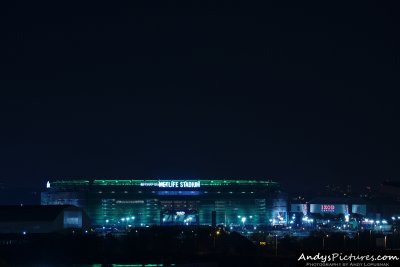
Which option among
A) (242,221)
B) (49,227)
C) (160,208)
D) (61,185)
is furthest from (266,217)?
(49,227)

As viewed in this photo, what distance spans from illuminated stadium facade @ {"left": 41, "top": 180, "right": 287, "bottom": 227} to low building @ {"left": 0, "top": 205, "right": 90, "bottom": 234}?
119 feet

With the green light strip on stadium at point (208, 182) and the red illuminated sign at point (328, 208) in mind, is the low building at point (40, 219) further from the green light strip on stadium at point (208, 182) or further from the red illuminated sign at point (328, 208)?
the red illuminated sign at point (328, 208)

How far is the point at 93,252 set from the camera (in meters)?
53.2

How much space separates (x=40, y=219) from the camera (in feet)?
270

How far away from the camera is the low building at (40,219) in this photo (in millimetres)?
81125

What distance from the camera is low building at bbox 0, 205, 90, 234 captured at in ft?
266

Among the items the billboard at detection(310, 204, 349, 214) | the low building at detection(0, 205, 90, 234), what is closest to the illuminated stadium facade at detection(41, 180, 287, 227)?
the billboard at detection(310, 204, 349, 214)

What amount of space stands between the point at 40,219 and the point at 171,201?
167ft

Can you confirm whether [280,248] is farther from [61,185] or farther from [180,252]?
[61,185]

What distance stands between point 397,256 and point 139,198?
111 meters

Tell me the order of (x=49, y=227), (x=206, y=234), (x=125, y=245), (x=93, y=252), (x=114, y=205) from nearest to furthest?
1. (x=93, y=252)
2. (x=125, y=245)
3. (x=206, y=234)
4. (x=49, y=227)
5. (x=114, y=205)

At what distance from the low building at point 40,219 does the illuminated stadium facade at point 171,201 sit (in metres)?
36.1

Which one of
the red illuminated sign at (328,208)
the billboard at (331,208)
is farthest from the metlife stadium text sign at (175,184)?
the red illuminated sign at (328,208)

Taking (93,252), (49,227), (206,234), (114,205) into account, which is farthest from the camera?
(114,205)
